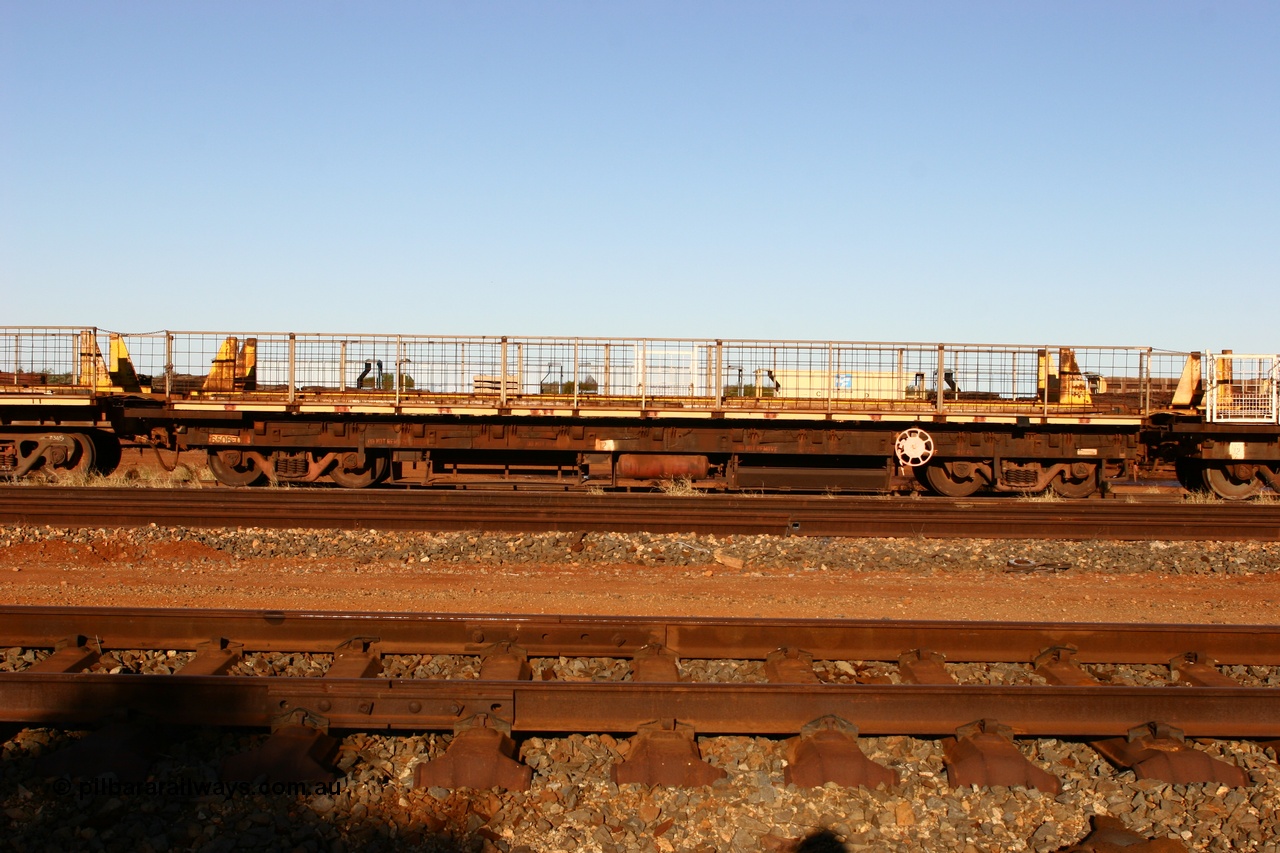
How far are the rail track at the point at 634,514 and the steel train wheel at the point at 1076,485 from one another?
3.36 metres

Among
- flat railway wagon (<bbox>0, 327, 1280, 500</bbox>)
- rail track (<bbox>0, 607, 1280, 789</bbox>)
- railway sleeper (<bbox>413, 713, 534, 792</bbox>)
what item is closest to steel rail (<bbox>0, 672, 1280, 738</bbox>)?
rail track (<bbox>0, 607, 1280, 789</bbox>)

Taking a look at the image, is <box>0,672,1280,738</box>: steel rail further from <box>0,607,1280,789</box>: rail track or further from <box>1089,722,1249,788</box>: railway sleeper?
<box>1089,722,1249,788</box>: railway sleeper

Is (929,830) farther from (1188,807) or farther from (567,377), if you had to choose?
(567,377)

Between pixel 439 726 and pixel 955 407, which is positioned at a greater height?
pixel 955 407

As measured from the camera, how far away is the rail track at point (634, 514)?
12109 millimetres

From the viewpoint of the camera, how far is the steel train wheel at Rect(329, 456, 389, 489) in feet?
56.3

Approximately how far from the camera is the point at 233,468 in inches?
683

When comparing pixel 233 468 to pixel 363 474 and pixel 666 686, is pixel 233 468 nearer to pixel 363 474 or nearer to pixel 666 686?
pixel 363 474

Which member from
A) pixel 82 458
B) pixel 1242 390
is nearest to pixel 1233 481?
pixel 1242 390

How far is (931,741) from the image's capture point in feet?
15.7

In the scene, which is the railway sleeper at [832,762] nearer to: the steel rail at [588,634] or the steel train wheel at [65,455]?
the steel rail at [588,634]

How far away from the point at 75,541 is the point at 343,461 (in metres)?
6.15

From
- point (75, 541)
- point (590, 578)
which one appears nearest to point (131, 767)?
point (590, 578)

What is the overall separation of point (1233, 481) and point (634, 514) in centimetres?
1161
